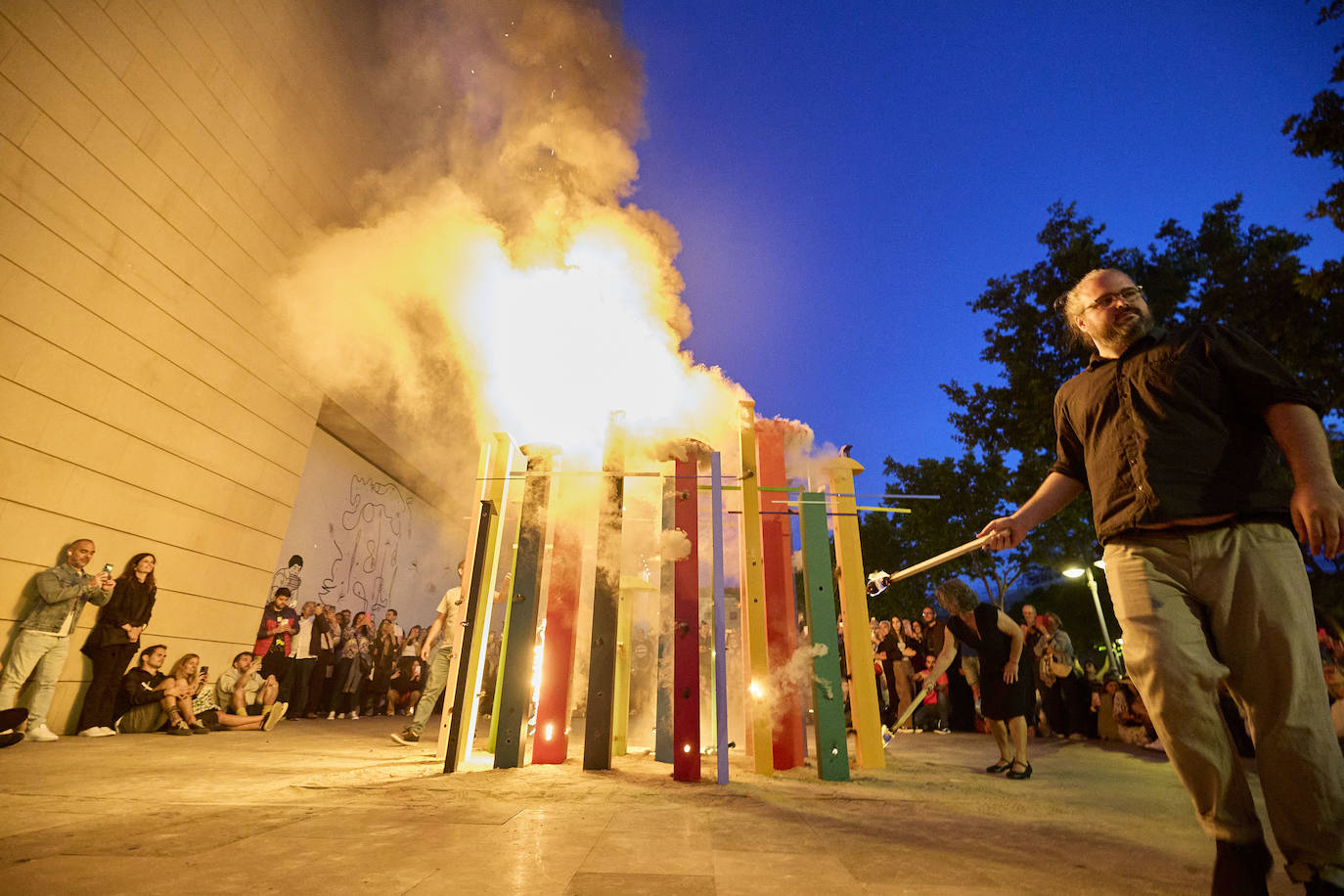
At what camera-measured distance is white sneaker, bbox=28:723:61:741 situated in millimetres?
5590

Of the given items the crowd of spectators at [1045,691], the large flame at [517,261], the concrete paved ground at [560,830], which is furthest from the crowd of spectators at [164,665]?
the crowd of spectators at [1045,691]

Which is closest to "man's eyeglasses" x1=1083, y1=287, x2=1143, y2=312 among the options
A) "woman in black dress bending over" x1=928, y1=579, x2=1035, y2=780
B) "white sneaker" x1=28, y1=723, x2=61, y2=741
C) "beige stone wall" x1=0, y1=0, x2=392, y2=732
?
"woman in black dress bending over" x1=928, y1=579, x2=1035, y2=780

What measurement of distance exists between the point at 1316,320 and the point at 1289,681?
449 inches

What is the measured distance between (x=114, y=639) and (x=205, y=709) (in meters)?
1.41

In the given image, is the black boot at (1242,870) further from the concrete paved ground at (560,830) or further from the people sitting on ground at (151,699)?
the people sitting on ground at (151,699)

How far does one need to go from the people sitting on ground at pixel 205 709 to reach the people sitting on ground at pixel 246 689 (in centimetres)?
22

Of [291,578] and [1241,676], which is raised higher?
[291,578]

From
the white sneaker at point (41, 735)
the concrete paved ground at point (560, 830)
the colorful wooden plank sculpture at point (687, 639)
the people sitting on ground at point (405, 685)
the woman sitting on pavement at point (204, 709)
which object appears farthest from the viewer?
the people sitting on ground at point (405, 685)

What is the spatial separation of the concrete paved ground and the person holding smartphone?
1.93 m

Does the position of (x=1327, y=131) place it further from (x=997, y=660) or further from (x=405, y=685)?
(x=405, y=685)

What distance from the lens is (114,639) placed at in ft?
21.5

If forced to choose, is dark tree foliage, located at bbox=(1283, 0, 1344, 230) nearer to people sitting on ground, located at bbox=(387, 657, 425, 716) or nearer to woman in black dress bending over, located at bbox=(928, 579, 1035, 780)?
woman in black dress bending over, located at bbox=(928, 579, 1035, 780)

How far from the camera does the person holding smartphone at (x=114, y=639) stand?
6367 mm

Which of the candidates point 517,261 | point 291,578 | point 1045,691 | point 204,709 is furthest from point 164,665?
point 1045,691
